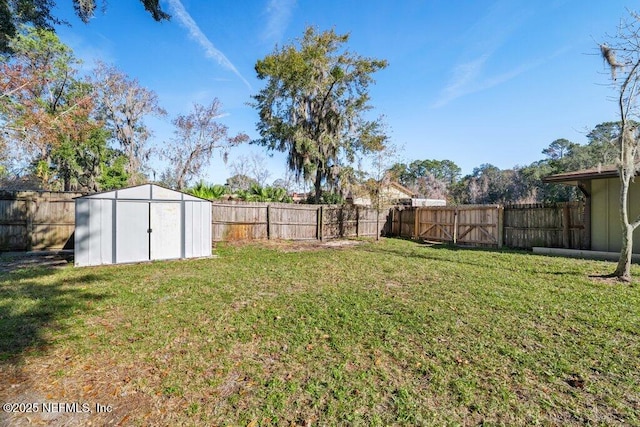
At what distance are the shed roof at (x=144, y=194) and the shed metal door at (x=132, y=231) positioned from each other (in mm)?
186

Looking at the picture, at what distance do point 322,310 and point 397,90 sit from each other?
13.8 m

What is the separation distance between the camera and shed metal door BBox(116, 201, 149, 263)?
779 cm

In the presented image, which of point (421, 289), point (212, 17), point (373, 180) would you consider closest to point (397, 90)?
point (373, 180)

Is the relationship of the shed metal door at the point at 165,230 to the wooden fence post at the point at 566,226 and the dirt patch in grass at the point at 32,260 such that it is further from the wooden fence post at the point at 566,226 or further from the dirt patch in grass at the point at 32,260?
the wooden fence post at the point at 566,226

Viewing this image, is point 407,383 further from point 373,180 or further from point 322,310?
point 373,180

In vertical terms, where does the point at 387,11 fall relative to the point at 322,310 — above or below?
above

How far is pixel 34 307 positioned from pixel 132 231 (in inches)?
151

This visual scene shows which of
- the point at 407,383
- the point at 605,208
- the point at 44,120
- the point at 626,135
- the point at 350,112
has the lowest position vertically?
the point at 407,383

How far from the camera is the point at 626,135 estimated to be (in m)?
5.87

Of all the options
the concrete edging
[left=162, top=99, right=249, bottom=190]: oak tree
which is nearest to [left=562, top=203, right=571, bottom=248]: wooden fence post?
the concrete edging

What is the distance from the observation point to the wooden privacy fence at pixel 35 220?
933 centimetres

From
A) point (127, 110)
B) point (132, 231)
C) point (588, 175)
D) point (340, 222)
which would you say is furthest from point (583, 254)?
point (127, 110)

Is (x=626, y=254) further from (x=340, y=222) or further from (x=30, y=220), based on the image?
(x=30, y=220)

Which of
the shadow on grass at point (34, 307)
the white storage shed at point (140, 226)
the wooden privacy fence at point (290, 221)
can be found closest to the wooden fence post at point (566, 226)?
the wooden privacy fence at point (290, 221)
